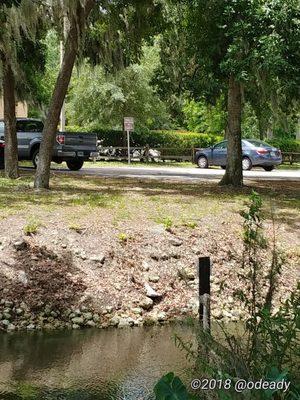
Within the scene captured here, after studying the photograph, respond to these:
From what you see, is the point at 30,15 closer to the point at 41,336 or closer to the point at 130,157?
the point at 41,336

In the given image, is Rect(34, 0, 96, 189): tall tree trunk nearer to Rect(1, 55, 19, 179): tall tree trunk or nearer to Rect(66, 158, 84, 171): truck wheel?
Rect(1, 55, 19, 179): tall tree trunk

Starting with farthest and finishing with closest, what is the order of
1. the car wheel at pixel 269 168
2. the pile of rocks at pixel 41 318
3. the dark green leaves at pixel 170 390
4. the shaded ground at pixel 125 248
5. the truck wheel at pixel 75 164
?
the car wheel at pixel 269 168 → the truck wheel at pixel 75 164 → the shaded ground at pixel 125 248 → the pile of rocks at pixel 41 318 → the dark green leaves at pixel 170 390

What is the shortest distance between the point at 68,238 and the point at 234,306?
2.81 metres

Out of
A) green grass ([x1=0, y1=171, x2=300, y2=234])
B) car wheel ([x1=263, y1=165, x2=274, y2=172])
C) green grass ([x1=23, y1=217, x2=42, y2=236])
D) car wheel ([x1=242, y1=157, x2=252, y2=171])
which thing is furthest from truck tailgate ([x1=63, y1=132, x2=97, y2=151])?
green grass ([x1=23, y1=217, x2=42, y2=236])

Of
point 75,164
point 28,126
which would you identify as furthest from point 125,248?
point 28,126

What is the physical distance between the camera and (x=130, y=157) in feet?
114

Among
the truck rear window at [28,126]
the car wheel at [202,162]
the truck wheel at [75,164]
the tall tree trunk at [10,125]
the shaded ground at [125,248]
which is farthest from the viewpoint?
the car wheel at [202,162]

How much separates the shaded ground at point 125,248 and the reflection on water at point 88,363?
0.77 m

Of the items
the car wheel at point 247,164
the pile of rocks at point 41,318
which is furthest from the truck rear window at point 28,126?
the pile of rocks at point 41,318

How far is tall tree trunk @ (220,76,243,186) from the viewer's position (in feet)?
53.9

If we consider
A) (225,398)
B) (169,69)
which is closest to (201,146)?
(169,69)

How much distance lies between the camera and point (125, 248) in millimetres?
10805

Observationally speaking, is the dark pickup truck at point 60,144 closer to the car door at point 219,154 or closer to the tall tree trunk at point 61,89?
the tall tree trunk at point 61,89

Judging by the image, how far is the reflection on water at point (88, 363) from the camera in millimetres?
6559
